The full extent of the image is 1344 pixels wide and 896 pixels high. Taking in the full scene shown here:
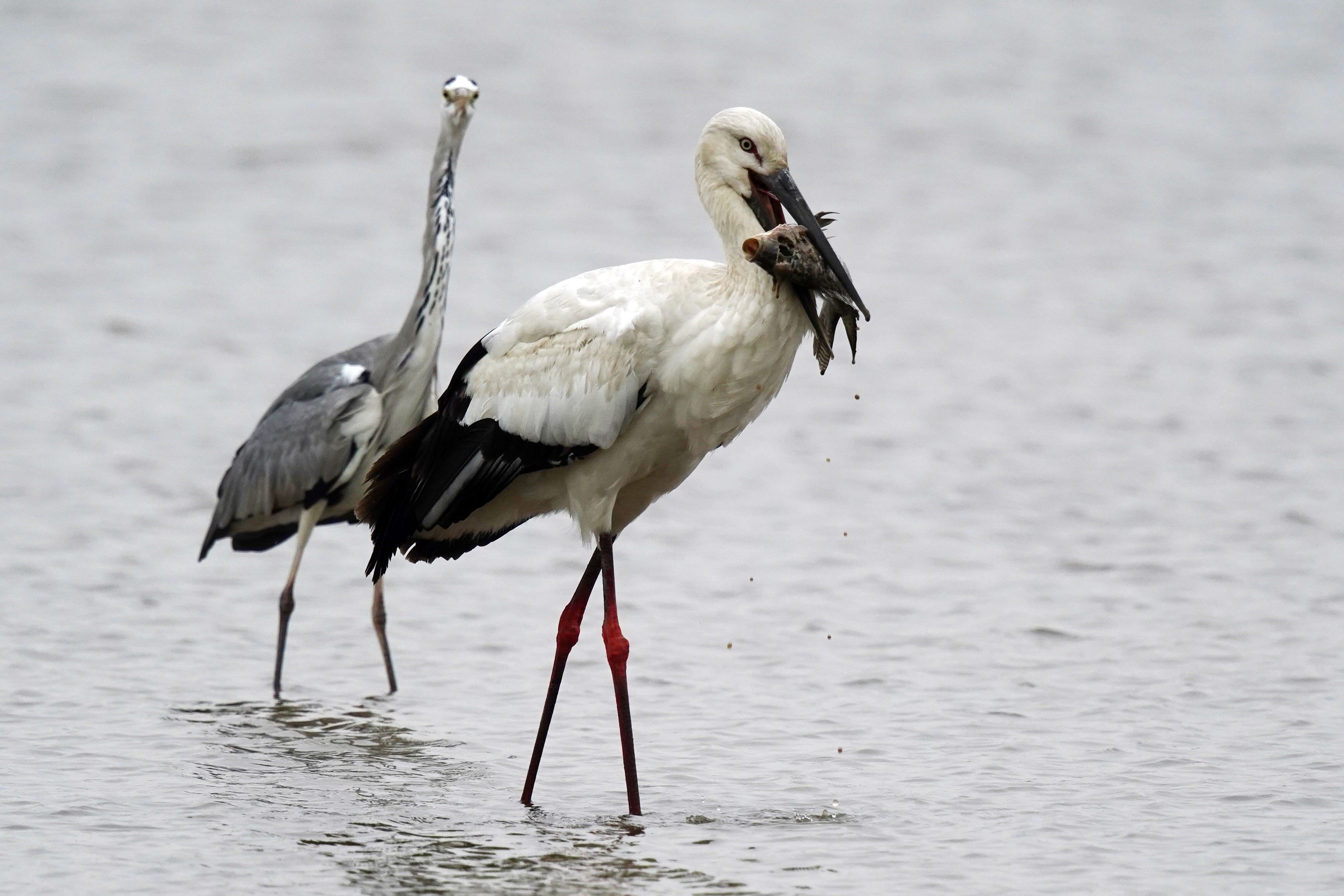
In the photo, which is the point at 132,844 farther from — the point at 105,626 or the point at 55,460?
the point at 55,460

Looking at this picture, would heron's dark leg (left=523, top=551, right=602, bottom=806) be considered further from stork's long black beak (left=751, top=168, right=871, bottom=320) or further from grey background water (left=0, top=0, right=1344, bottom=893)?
stork's long black beak (left=751, top=168, right=871, bottom=320)

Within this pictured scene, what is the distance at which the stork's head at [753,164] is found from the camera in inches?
234

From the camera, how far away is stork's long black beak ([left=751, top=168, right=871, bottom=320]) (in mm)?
5723

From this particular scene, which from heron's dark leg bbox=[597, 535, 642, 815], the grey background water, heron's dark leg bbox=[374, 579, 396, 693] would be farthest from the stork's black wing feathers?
heron's dark leg bbox=[374, 579, 396, 693]

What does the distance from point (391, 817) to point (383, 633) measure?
1834mm

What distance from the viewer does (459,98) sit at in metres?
8.05

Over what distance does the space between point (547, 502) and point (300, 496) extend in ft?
7.10

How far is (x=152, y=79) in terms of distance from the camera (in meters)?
20.9

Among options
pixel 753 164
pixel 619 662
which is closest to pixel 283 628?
pixel 619 662

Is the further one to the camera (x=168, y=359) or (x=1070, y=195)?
(x=1070, y=195)

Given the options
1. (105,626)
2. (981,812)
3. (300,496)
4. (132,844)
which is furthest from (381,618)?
(981,812)

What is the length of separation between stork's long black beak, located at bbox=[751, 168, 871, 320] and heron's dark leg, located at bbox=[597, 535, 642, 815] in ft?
4.10

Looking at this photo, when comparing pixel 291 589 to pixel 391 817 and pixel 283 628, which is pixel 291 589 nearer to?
pixel 283 628

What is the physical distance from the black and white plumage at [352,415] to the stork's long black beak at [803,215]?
2226 mm
